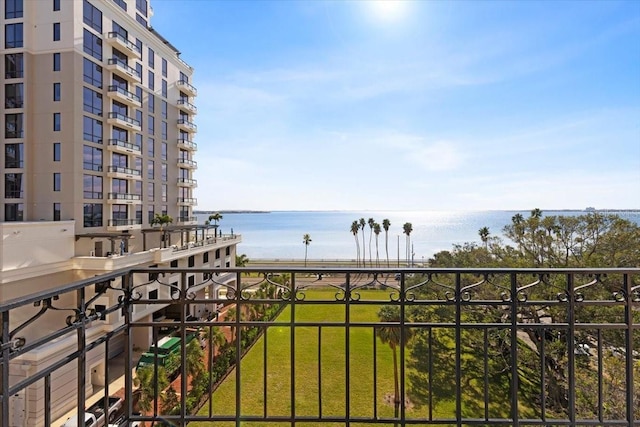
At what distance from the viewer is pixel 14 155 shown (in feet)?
50.2

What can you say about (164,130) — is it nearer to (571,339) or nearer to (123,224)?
(123,224)

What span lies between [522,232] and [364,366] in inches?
381

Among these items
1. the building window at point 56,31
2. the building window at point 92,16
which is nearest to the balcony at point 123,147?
the building window at point 56,31

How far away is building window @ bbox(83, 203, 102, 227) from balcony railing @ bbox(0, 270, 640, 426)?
4.36m

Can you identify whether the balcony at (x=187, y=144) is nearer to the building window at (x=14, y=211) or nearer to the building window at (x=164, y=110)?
the building window at (x=164, y=110)

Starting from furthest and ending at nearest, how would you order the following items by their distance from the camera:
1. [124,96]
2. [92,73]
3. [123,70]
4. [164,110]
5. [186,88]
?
[186,88]
[164,110]
[124,96]
[123,70]
[92,73]

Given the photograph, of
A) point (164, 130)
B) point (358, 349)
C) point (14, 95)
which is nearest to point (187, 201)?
point (164, 130)

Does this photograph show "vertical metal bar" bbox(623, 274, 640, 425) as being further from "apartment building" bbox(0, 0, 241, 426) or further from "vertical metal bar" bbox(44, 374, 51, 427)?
"apartment building" bbox(0, 0, 241, 426)

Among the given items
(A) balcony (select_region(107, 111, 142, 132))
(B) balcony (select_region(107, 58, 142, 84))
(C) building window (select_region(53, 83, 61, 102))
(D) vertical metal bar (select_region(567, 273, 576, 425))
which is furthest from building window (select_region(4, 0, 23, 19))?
(D) vertical metal bar (select_region(567, 273, 576, 425))

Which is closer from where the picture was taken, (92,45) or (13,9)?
(13,9)

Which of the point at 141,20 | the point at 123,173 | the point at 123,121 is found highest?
the point at 141,20

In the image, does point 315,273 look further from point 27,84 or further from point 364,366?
point 27,84

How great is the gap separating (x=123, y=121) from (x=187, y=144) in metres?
6.84

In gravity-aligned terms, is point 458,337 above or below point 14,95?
below
